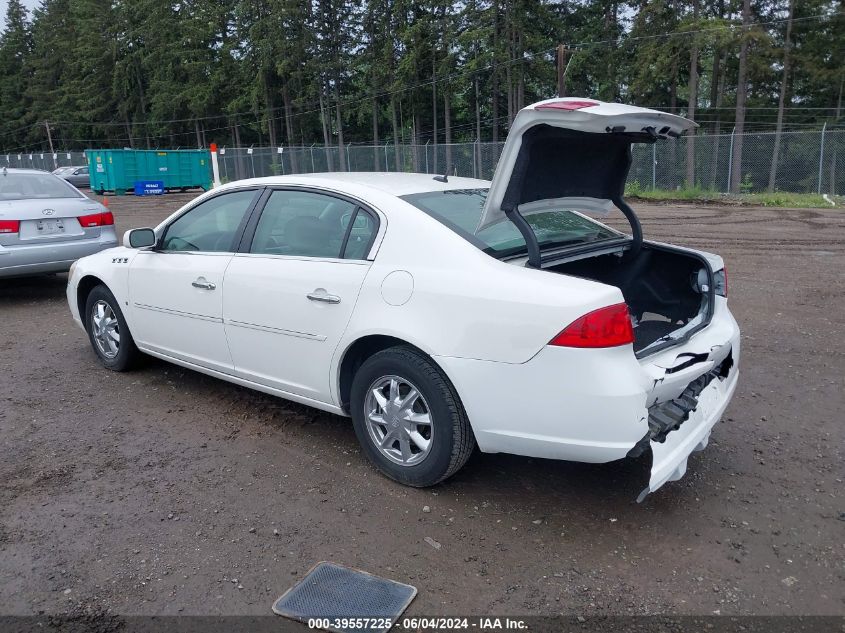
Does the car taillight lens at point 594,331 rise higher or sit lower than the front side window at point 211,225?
lower

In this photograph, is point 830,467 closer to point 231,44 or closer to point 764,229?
point 764,229

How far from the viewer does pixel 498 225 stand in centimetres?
360

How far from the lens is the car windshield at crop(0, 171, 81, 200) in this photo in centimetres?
786

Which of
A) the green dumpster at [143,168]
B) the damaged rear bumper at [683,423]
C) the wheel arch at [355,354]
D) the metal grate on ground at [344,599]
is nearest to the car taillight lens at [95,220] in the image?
the wheel arch at [355,354]

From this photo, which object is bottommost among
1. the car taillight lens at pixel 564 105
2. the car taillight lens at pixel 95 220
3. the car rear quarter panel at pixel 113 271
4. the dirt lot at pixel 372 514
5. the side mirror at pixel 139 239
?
the dirt lot at pixel 372 514

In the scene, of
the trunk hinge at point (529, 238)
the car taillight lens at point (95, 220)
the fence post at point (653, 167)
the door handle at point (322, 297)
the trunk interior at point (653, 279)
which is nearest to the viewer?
the trunk hinge at point (529, 238)

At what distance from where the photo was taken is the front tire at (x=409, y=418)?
317 cm

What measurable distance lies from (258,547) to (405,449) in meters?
0.84

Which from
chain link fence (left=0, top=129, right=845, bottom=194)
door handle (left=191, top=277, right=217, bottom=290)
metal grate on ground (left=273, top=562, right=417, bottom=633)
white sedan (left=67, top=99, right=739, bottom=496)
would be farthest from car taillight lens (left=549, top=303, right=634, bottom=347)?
chain link fence (left=0, top=129, right=845, bottom=194)

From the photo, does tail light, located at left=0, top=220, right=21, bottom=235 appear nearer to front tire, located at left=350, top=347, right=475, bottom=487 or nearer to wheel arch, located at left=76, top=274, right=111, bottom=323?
wheel arch, located at left=76, top=274, right=111, bottom=323

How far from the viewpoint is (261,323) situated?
391 cm

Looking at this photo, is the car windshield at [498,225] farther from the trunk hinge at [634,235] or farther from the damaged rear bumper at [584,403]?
the damaged rear bumper at [584,403]

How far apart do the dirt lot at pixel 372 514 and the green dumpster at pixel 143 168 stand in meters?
30.9

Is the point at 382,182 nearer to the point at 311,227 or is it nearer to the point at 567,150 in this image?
the point at 311,227
